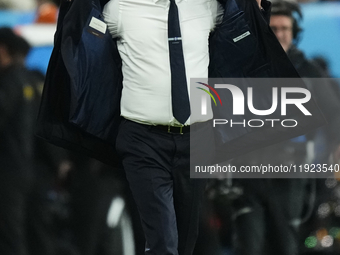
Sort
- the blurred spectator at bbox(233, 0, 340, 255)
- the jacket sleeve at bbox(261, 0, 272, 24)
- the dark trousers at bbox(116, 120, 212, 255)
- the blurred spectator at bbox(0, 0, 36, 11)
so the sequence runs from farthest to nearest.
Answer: the blurred spectator at bbox(233, 0, 340, 255)
the blurred spectator at bbox(0, 0, 36, 11)
the jacket sleeve at bbox(261, 0, 272, 24)
the dark trousers at bbox(116, 120, 212, 255)

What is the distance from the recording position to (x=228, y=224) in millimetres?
3365

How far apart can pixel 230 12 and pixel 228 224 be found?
1464mm

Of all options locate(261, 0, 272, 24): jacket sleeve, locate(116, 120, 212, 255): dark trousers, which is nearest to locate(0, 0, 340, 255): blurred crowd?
locate(261, 0, 272, 24): jacket sleeve

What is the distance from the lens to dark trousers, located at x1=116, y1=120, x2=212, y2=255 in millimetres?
2387

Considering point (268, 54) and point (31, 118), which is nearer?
point (268, 54)

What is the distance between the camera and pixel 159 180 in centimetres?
241

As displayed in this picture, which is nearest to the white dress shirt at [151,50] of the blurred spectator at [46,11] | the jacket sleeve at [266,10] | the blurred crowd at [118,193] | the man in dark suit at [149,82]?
the man in dark suit at [149,82]

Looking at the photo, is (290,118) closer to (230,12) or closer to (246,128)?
(246,128)

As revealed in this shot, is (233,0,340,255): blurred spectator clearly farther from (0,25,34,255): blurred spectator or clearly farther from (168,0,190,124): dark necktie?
(0,25,34,255): blurred spectator

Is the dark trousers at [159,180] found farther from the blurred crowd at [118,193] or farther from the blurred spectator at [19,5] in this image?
the blurred spectator at [19,5]

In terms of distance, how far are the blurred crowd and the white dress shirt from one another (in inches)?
34.8

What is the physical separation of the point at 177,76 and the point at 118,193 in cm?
119

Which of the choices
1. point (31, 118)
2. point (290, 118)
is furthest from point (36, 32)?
point (290, 118)

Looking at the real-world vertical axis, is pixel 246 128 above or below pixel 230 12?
below
